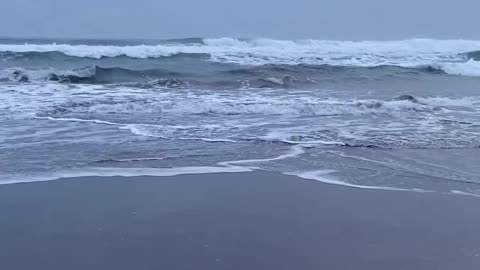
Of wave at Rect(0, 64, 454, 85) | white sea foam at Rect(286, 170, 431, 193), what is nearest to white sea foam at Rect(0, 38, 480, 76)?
wave at Rect(0, 64, 454, 85)

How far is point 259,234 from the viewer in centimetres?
404

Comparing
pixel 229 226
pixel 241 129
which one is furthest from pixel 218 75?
pixel 229 226

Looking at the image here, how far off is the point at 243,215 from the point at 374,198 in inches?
47.7

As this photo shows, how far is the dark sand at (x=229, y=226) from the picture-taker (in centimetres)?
360

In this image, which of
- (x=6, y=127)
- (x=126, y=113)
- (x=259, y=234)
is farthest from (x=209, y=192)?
(x=126, y=113)

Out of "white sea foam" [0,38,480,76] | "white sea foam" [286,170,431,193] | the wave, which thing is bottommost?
the wave

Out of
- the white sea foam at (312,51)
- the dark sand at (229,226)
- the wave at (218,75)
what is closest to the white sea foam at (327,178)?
the dark sand at (229,226)

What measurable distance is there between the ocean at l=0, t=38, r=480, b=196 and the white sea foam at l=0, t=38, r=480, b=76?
30.4 feet

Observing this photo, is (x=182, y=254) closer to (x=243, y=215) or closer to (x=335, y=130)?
(x=243, y=215)

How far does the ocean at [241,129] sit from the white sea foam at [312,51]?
365 inches

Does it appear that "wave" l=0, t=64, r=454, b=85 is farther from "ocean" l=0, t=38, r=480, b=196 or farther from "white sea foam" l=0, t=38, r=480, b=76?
"white sea foam" l=0, t=38, r=480, b=76

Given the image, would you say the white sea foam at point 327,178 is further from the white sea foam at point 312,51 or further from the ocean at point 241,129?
the white sea foam at point 312,51

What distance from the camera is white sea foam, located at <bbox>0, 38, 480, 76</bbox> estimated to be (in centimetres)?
2773

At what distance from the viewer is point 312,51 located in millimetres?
36656
